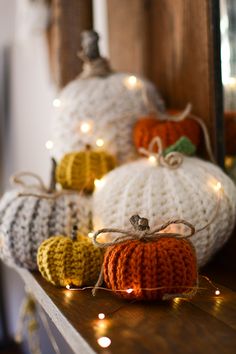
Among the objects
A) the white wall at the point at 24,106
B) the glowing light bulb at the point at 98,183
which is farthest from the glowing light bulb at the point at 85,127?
the white wall at the point at 24,106

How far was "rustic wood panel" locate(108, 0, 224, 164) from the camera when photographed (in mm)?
650

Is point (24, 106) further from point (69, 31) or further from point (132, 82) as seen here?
point (132, 82)

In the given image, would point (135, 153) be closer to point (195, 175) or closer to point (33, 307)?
point (195, 175)

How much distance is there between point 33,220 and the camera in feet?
1.82

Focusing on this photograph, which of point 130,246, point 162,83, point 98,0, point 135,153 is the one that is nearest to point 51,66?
point 98,0

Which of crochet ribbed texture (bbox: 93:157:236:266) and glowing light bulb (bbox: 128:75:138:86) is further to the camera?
glowing light bulb (bbox: 128:75:138:86)

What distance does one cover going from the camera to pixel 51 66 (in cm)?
128

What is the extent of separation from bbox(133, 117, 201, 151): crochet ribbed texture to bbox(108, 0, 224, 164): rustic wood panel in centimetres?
3

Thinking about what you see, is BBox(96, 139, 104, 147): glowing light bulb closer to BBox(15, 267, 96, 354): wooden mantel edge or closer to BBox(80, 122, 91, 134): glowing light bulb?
BBox(80, 122, 91, 134): glowing light bulb

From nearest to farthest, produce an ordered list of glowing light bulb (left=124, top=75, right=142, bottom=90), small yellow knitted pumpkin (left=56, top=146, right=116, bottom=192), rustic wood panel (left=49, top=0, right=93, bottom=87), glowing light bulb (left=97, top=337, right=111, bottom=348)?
1. glowing light bulb (left=97, top=337, right=111, bottom=348)
2. small yellow knitted pumpkin (left=56, top=146, right=116, bottom=192)
3. glowing light bulb (left=124, top=75, right=142, bottom=90)
4. rustic wood panel (left=49, top=0, right=93, bottom=87)

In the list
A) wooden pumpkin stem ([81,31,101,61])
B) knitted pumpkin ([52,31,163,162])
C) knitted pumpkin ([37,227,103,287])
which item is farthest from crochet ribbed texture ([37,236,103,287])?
wooden pumpkin stem ([81,31,101,61])

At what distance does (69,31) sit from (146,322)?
658 millimetres

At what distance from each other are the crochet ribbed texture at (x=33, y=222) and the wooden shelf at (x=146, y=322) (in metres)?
0.08

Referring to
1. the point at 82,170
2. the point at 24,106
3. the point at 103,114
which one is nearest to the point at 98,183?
the point at 82,170
